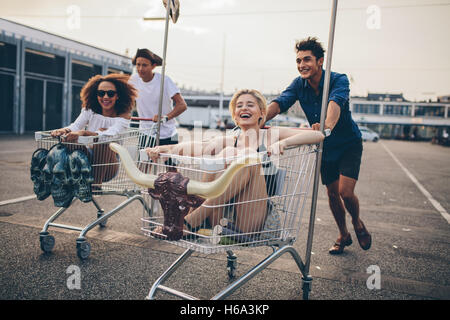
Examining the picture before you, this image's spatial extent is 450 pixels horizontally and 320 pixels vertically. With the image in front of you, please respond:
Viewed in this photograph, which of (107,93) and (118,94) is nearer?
(107,93)

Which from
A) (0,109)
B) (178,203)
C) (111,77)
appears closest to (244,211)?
A: (178,203)

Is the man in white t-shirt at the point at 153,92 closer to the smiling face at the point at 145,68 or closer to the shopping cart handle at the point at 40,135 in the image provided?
the smiling face at the point at 145,68

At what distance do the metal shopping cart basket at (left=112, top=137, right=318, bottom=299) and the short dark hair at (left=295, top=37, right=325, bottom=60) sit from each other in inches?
38.1

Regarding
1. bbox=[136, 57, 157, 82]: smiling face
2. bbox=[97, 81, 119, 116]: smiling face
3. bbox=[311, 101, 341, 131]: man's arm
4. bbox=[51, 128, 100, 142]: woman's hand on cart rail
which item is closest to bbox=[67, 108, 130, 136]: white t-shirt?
bbox=[97, 81, 119, 116]: smiling face

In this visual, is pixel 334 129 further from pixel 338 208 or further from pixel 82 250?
pixel 82 250

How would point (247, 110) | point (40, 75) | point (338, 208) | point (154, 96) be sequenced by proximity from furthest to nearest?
point (40, 75) → point (154, 96) → point (338, 208) → point (247, 110)

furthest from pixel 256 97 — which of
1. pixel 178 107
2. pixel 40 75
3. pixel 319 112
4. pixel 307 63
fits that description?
pixel 40 75

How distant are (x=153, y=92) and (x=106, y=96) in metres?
0.68

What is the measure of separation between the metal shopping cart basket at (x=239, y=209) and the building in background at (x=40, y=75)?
17.0m

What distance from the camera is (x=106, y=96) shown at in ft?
12.1

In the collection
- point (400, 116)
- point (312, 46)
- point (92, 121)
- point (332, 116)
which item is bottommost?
point (92, 121)

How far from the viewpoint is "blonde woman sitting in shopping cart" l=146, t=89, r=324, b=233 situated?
2137 millimetres

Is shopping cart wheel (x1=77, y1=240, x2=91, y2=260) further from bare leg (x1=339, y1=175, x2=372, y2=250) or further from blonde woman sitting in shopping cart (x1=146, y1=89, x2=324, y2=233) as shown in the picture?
bare leg (x1=339, y1=175, x2=372, y2=250)
